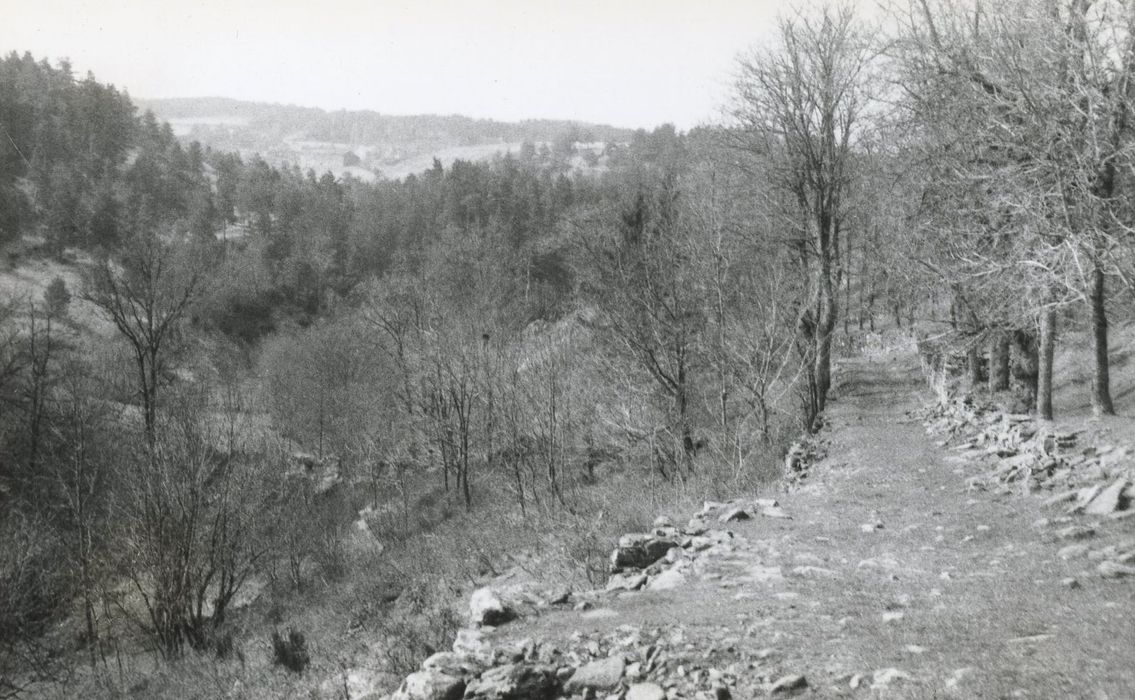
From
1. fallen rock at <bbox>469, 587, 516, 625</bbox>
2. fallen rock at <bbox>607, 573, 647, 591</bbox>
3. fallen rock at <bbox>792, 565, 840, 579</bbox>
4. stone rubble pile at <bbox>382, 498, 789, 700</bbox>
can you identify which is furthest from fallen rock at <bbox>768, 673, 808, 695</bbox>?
fallen rock at <bbox>469, 587, 516, 625</bbox>

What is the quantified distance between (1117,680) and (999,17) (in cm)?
1172

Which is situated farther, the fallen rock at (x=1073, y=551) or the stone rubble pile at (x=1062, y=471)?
the stone rubble pile at (x=1062, y=471)

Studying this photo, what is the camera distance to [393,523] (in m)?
23.9

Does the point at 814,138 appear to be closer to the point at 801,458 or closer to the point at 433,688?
the point at 801,458

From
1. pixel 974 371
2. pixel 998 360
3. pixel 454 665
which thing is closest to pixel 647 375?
pixel 998 360

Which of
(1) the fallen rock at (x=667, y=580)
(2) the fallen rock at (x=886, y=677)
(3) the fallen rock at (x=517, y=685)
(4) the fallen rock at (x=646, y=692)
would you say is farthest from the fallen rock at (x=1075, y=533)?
(3) the fallen rock at (x=517, y=685)

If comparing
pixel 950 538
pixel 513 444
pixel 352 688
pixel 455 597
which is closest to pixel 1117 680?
pixel 950 538

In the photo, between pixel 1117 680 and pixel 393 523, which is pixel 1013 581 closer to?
pixel 1117 680

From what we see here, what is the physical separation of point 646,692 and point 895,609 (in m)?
2.06

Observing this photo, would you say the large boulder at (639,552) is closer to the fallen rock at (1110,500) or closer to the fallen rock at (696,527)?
the fallen rock at (696,527)

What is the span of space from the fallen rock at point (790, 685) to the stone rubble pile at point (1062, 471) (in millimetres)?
2420

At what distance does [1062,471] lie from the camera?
748 centimetres

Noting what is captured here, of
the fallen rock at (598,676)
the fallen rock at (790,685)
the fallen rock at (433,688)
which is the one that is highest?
the fallen rock at (790,685)

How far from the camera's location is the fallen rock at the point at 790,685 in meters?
4.04
